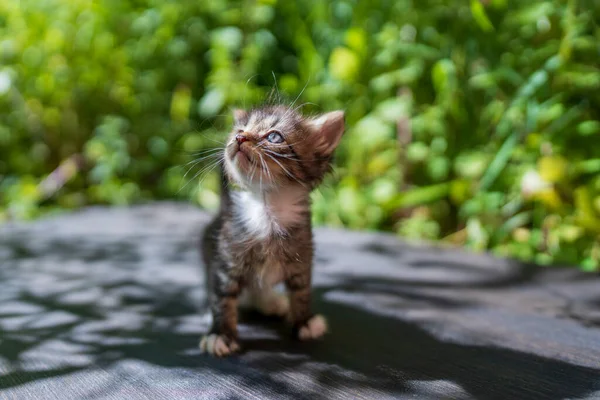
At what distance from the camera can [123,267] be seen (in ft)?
7.09

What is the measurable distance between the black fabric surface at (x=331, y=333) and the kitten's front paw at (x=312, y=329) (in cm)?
5

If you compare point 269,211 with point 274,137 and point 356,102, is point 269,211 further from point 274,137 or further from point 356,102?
point 356,102

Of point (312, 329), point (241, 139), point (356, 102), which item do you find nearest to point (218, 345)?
point (312, 329)

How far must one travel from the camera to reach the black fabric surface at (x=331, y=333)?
1.07 metres

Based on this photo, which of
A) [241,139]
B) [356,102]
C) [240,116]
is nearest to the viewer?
[241,139]

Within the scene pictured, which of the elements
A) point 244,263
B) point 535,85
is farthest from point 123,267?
point 535,85

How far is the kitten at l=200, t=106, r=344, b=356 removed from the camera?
121 centimetres

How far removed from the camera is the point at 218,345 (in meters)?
1.25

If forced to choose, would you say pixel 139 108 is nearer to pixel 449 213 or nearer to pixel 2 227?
pixel 2 227

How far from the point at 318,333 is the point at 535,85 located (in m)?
1.68

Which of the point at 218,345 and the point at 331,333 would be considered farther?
the point at 331,333

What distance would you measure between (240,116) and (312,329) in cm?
59

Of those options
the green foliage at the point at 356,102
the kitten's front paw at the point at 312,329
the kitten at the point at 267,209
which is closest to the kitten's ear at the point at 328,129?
the kitten at the point at 267,209

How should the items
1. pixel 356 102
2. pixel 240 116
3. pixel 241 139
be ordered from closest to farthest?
pixel 241 139 < pixel 240 116 < pixel 356 102
